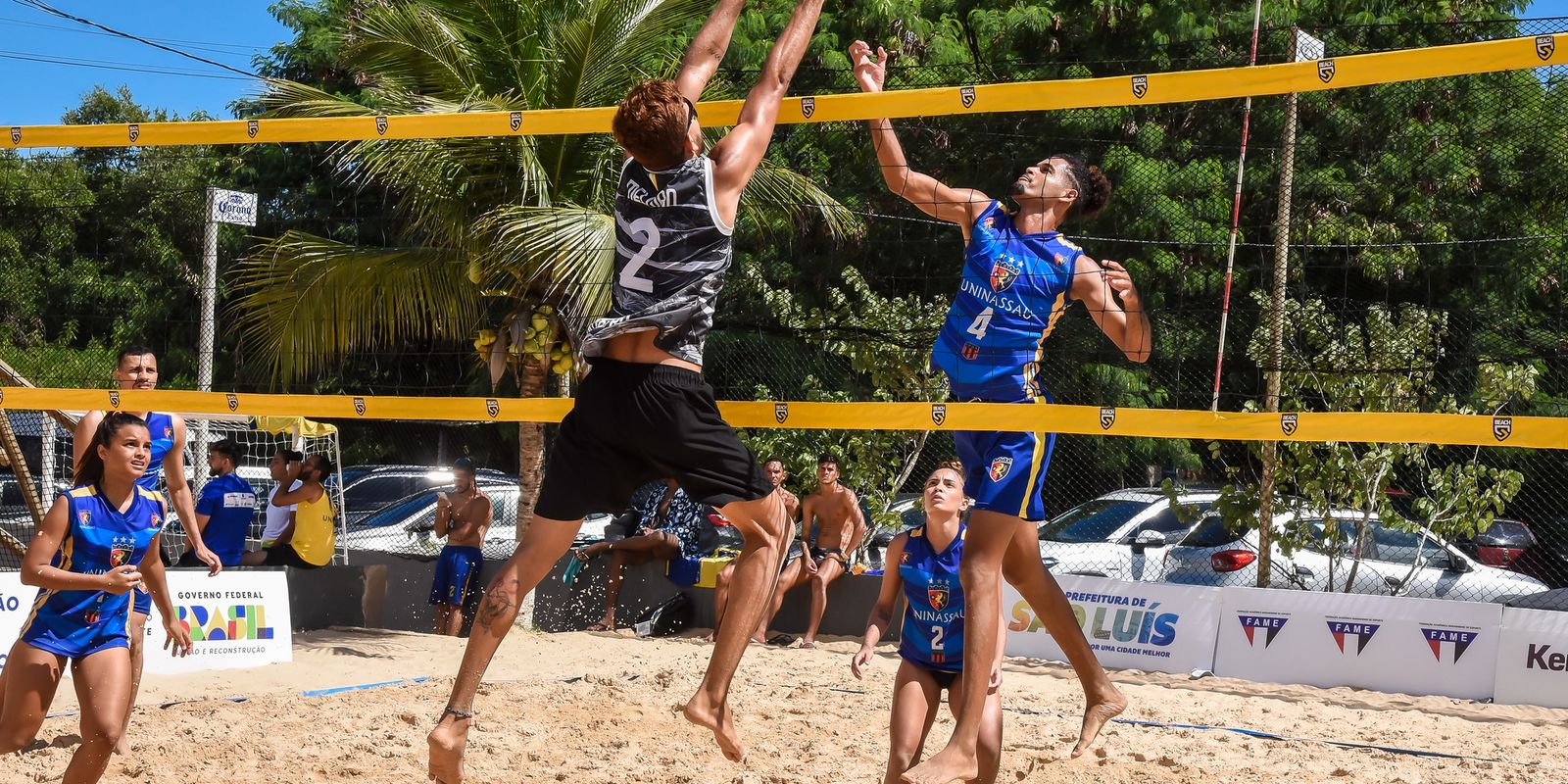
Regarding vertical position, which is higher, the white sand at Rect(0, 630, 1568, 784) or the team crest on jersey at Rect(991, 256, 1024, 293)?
the team crest on jersey at Rect(991, 256, 1024, 293)

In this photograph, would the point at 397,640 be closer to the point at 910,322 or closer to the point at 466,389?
the point at 910,322

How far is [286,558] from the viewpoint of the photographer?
8.86 m

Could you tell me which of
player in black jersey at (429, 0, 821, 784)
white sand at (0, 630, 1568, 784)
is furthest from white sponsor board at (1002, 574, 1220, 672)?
player in black jersey at (429, 0, 821, 784)

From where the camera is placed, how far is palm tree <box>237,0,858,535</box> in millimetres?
Result: 8258

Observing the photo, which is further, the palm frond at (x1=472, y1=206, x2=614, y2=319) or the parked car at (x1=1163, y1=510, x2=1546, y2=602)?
the parked car at (x1=1163, y1=510, x2=1546, y2=602)

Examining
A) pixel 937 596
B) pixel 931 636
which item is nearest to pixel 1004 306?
pixel 937 596

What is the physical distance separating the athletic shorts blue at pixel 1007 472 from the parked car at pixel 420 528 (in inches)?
287

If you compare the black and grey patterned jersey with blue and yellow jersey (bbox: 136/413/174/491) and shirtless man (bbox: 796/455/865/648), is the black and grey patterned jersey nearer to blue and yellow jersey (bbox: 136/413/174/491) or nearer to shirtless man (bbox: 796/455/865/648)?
blue and yellow jersey (bbox: 136/413/174/491)

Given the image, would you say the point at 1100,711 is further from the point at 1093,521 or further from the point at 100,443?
the point at 1093,521

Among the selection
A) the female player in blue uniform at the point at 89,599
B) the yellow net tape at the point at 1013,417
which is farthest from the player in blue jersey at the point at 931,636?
the female player in blue uniform at the point at 89,599

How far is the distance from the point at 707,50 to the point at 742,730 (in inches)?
125

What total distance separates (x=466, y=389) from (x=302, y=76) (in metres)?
5.32

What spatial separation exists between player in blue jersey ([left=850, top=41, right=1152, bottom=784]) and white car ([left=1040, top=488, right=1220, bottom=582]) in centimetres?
495

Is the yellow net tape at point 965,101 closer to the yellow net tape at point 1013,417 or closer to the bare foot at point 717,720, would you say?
the yellow net tape at point 1013,417
